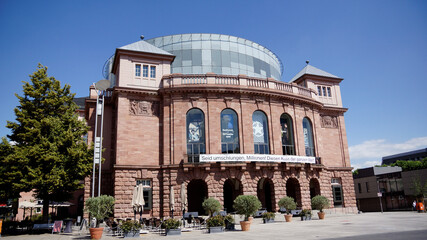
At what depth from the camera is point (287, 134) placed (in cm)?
3425

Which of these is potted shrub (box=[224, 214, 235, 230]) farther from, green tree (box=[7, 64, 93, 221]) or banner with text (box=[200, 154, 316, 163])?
green tree (box=[7, 64, 93, 221])

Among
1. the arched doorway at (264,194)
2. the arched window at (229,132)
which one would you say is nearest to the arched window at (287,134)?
the arched doorway at (264,194)

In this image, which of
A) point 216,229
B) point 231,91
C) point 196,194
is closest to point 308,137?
point 231,91

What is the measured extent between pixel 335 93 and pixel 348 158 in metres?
8.54

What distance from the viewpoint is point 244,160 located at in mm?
29453

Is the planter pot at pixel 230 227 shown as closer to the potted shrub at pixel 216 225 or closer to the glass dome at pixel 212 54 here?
the potted shrub at pixel 216 225

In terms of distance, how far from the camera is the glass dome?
43.9 meters

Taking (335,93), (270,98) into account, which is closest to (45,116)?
(270,98)

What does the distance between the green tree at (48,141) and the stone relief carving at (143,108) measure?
5173 millimetres

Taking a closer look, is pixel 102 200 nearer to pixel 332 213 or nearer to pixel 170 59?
pixel 170 59

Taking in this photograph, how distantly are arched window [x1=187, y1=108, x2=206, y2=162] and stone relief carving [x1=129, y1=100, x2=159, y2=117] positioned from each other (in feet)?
11.1

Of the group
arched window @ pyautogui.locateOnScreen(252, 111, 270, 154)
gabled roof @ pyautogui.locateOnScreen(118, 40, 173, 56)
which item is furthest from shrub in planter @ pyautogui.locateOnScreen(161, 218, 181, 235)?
gabled roof @ pyautogui.locateOnScreen(118, 40, 173, 56)

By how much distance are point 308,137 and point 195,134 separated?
13.6 m

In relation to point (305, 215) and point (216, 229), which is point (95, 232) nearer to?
point (216, 229)
